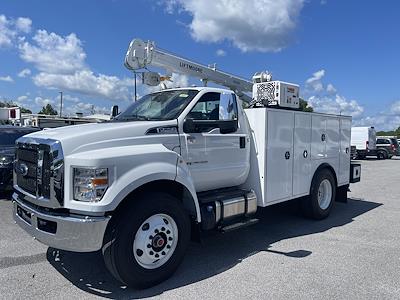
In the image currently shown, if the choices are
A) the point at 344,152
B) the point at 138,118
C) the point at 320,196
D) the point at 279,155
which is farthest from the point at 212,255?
the point at 344,152

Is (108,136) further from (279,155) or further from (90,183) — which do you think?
(279,155)

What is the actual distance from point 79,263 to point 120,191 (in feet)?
5.55

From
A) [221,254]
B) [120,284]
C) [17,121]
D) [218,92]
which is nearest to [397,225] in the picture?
[221,254]

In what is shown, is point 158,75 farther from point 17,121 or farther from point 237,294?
point 17,121

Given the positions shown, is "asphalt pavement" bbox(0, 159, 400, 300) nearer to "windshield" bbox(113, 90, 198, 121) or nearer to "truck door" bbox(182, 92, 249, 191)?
"truck door" bbox(182, 92, 249, 191)

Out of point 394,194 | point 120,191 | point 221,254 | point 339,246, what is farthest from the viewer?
point 394,194

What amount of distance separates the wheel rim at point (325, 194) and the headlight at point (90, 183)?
531 cm

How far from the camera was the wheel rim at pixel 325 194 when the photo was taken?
321 inches

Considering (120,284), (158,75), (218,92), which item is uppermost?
(158,75)

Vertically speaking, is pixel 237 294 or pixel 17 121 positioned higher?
pixel 17 121

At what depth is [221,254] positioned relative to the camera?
573cm

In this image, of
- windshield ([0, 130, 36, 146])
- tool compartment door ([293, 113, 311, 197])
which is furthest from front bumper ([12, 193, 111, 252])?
windshield ([0, 130, 36, 146])

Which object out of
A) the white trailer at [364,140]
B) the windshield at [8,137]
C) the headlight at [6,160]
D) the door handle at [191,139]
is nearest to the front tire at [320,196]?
the door handle at [191,139]

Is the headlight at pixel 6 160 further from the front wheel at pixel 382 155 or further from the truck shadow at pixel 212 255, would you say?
the front wheel at pixel 382 155
